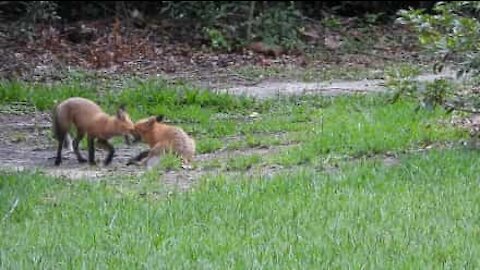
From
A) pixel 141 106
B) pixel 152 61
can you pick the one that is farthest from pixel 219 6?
pixel 141 106

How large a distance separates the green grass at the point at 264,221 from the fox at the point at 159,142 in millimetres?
1190

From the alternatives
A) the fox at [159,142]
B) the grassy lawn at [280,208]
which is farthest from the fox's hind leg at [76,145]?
the grassy lawn at [280,208]

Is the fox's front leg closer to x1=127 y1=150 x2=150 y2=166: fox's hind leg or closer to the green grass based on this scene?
x1=127 y1=150 x2=150 y2=166: fox's hind leg

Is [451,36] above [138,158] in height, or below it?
above

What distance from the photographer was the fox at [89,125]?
10094mm

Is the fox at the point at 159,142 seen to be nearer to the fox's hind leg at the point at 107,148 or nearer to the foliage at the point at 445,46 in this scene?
the fox's hind leg at the point at 107,148

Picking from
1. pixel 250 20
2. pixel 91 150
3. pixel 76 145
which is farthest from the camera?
pixel 250 20

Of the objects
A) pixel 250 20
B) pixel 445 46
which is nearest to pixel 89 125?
pixel 445 46

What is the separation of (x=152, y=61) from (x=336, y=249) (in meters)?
11.6

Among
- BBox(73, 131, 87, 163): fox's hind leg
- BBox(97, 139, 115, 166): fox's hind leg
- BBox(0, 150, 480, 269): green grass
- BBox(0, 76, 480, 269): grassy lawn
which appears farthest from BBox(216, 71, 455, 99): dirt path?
BBox(0, 150, 480, 269): green grass

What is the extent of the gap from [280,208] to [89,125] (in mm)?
2991

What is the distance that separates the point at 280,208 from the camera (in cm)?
765

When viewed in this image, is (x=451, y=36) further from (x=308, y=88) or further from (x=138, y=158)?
(x=308, y=88)

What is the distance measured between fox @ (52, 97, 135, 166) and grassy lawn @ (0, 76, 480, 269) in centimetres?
62
